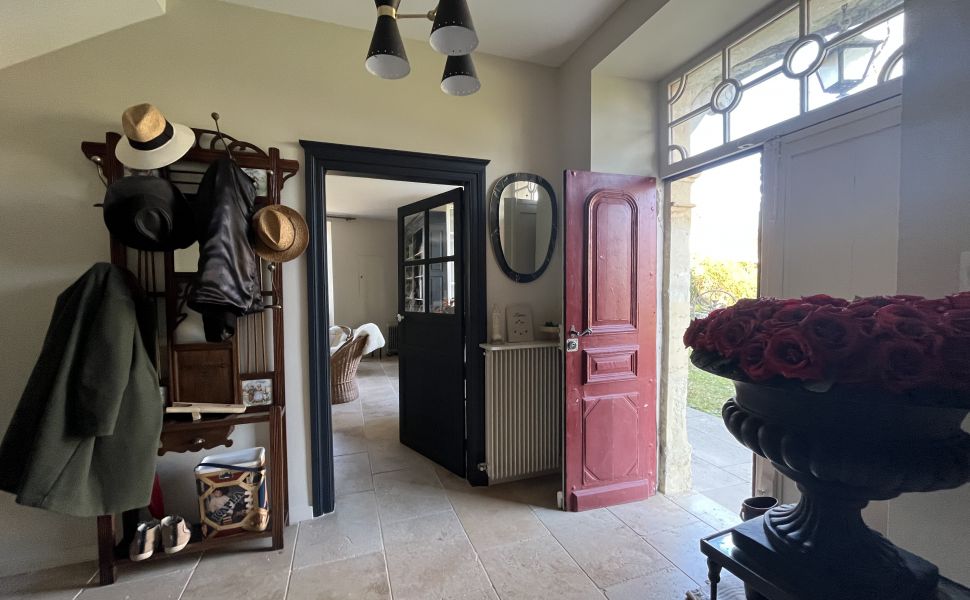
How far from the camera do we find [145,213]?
1562 millimetres

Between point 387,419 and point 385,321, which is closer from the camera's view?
point 387,419

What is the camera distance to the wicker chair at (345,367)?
4.21 metres

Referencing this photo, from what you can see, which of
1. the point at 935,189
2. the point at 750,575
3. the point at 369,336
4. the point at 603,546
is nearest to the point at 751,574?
the point at 750,575

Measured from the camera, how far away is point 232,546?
6.39 feet

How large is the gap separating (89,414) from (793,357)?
2268mm

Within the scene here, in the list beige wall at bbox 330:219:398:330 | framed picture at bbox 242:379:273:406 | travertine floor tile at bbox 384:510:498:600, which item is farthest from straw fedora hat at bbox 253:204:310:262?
beige wall at bbox 330:219:398:330

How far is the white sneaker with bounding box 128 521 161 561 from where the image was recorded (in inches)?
67.9

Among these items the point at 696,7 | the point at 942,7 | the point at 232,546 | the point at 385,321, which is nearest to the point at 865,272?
the point at 942,7

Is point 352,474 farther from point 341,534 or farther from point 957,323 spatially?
point 957,323

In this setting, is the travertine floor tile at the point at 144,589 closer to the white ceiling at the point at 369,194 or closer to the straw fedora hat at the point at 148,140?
the straw fedora hat at the point at 148,140

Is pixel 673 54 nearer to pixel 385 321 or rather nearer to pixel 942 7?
pixel 942 7

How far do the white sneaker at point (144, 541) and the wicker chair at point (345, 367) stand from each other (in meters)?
2.37

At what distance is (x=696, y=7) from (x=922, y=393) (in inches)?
83.1

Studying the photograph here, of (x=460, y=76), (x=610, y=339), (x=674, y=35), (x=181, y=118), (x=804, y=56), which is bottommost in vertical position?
(x=610, y=339)
